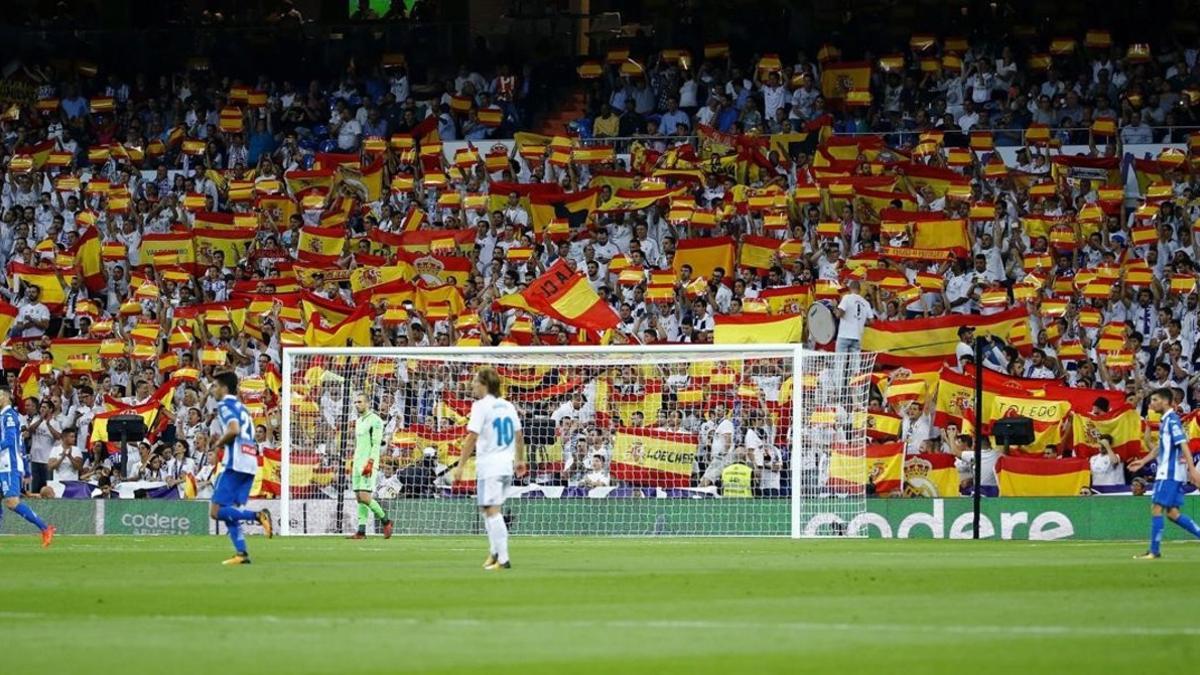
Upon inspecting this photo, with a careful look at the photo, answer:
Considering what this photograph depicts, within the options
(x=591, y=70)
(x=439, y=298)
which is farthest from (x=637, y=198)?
(x=591, y=70)

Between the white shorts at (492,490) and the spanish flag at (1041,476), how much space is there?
12357 mm

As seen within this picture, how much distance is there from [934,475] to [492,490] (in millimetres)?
12197

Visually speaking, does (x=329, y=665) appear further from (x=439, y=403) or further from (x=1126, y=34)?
(x=1126, y=34)

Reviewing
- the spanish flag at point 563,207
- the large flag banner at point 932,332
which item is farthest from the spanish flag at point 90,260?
the large flag banner at point 932,332

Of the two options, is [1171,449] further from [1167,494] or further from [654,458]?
[654,458]

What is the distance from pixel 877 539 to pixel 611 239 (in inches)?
417

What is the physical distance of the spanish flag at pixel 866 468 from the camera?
28969 millimetres

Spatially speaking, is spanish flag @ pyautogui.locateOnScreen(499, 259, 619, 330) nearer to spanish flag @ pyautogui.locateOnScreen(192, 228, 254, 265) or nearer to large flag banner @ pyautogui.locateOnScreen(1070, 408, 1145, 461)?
large flag banner @ pyautogui.locateOnScreen(1070, 408, 1145, 461)

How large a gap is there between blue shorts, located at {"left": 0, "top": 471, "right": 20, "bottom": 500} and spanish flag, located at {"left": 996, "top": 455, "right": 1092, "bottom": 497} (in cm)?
1362

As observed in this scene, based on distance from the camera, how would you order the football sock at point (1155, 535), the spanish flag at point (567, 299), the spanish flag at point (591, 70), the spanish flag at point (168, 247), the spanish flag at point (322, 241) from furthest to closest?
the spanish flag at point (591, 70) → the spanish flag at point (168, 247) → the spanish flag at point (322, 241) → the spanish flag at point (567, 299) → the football sock at point (1155, 535)

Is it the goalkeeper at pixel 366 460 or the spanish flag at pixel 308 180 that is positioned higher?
the spanish flag at pixel 308 180

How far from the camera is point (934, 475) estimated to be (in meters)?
29.5

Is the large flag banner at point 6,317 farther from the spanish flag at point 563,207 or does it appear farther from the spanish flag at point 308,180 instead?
the spanish flag at point 563,207

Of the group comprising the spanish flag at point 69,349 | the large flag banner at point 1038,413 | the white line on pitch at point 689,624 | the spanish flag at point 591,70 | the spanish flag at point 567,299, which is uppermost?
the spanish flag at point 591,70
